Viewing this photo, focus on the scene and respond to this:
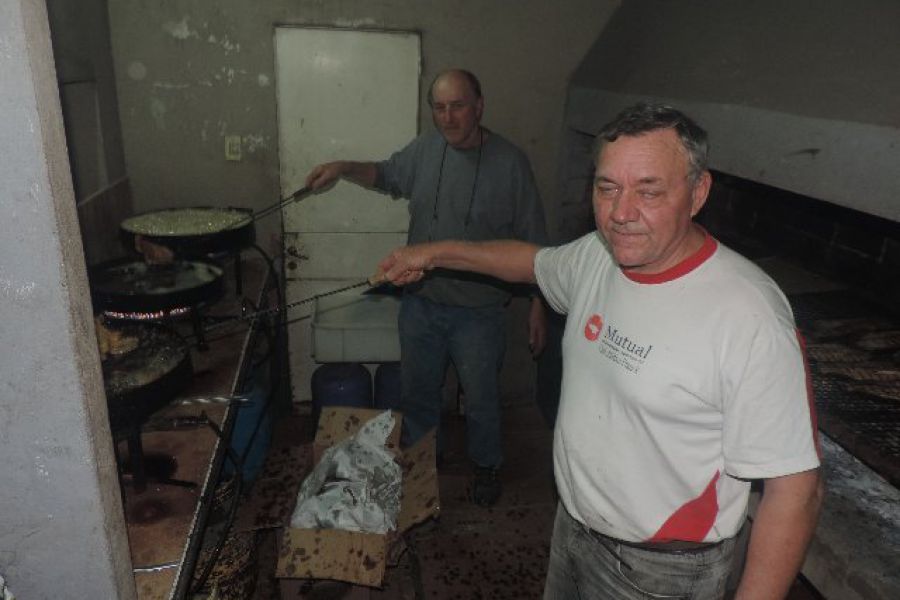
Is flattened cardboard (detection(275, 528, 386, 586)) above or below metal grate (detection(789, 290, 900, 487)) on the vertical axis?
below

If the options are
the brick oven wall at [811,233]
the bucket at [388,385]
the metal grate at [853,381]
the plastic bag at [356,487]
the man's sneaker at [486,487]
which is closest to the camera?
the metal grate at [853,381]

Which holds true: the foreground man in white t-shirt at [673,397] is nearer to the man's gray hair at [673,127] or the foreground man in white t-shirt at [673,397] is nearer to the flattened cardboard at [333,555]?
the man's gray hair at [673,127]

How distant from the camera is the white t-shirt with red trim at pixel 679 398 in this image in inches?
52.1

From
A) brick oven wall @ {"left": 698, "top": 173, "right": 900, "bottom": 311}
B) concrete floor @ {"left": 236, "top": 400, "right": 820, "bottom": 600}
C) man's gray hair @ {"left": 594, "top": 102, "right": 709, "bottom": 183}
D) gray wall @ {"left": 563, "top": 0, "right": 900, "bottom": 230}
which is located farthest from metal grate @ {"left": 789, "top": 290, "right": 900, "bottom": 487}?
concrete floor @ {"left": 236, "top": 400, "right": 820, "bottom": 600}

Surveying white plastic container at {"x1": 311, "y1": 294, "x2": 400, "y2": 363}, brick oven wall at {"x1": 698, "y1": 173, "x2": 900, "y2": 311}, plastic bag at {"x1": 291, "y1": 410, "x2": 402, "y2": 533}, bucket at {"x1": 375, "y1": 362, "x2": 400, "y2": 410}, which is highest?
brick oven wall at {"x1": 698, "y1": 173, "x2": 900, "y2": 311}

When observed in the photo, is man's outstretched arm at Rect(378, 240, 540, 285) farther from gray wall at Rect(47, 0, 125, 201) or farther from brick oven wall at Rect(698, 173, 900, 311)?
gray wall at Rect(47, 0, 125, 201)

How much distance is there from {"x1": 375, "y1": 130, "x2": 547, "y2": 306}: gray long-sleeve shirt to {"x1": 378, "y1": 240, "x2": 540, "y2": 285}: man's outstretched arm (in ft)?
3.29

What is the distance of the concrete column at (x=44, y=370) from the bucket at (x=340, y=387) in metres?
2.82

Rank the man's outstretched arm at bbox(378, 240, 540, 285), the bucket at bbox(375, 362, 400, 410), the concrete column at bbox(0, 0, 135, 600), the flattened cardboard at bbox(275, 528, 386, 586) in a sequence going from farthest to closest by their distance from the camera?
the bucket at bbox(375, 362, 400, 410)
the flattened cardboard at bbox(275, 528, 386, 586)
the man's outstretched arm at bbox(378, 240, 540, 285)
the concrete column at bbox(0, 0, 135, 600)

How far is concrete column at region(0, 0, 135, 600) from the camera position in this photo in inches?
36.5

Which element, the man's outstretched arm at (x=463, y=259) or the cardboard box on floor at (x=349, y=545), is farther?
the cardboard box on floor at (x=349, y=545)

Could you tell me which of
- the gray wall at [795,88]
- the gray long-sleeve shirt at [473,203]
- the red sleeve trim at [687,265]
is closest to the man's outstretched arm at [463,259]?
the red sleeve trim at [687,265]

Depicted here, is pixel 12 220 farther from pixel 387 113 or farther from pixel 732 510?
pixel 387 113

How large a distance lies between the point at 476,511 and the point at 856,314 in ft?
7.55
